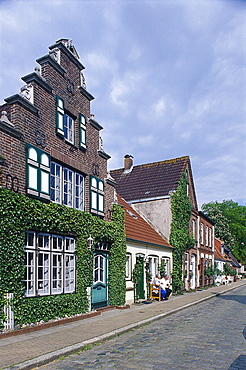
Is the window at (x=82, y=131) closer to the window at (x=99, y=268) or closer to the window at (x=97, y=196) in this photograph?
the window at (x=97, y=196)

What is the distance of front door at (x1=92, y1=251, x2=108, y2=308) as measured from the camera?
594 inches

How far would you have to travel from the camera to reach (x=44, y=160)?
40.4 feet

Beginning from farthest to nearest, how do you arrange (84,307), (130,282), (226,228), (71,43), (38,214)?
1. (226,228)
2. (130,282)
3. (71,43)
4. (84,307)
5. (38,214)

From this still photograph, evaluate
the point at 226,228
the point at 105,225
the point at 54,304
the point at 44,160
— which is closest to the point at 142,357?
the point at 54,304

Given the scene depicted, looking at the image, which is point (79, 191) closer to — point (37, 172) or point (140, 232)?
point (37, 172)

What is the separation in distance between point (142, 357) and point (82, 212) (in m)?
7.11

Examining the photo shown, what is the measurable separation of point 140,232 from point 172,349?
504 inches

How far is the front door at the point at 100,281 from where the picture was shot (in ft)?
49.5

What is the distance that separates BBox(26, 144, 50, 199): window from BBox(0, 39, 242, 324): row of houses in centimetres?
3

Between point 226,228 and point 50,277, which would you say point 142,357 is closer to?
point 50,277

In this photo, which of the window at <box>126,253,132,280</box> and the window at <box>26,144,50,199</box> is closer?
the window at <box>26,144,50,199</box>

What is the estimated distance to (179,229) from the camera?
84.5 feet

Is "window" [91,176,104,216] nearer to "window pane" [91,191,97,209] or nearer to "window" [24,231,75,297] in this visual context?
"window pane" [91,191,97,209]

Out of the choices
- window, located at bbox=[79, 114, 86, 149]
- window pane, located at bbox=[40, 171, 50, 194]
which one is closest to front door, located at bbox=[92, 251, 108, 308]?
window pane, located at bbox=[40, 171, 50, 194]
